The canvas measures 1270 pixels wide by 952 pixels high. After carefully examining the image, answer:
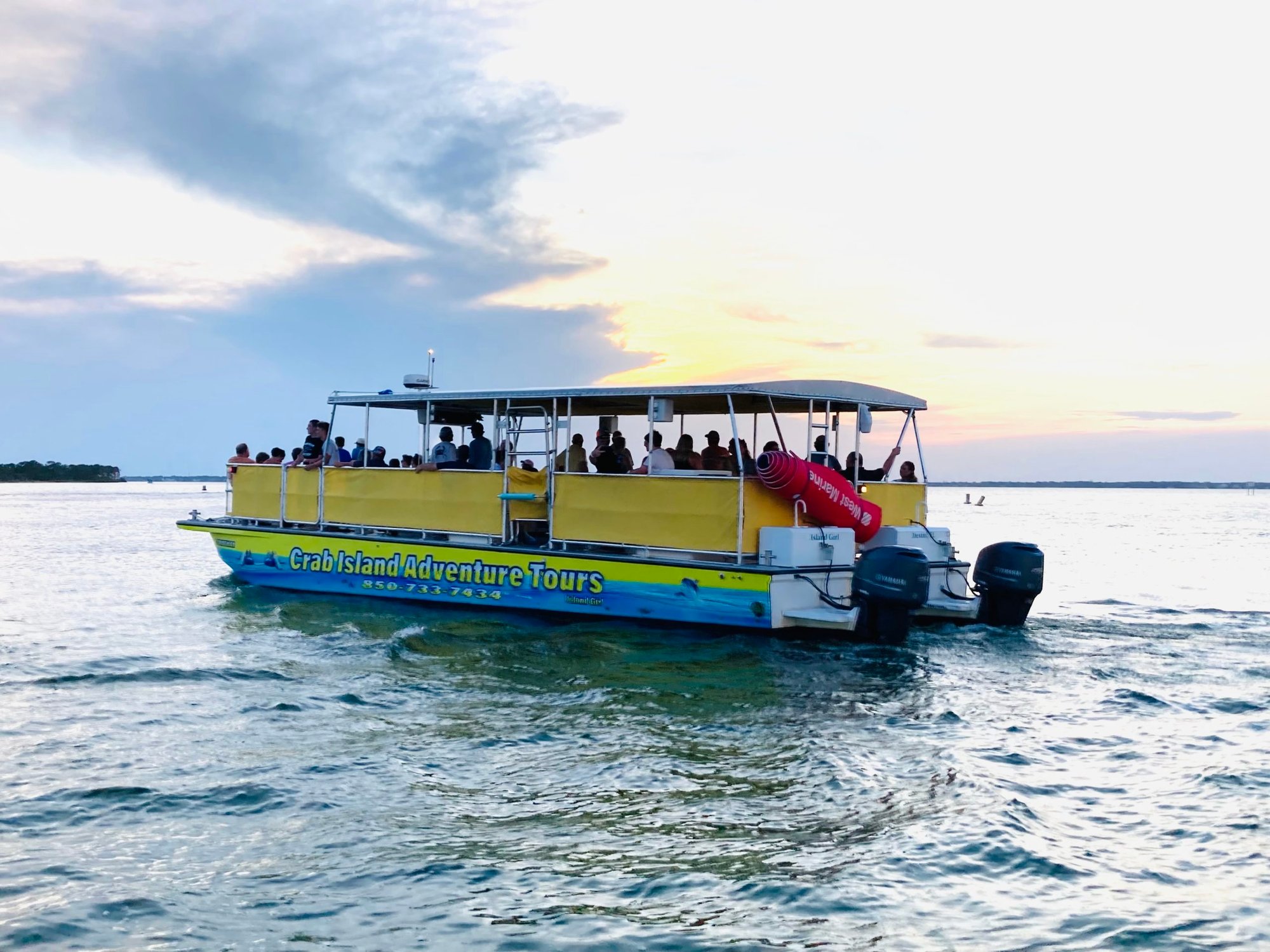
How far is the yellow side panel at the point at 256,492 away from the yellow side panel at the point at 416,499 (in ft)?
4.74

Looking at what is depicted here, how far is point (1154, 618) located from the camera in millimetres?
18062

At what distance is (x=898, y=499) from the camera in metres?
15.9

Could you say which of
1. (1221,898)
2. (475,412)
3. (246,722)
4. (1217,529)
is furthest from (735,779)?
(1217,529)

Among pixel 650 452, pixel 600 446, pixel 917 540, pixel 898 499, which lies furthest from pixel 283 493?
pixel 917 540

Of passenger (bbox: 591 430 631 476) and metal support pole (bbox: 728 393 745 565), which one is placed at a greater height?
passenger (bbox: 591 430 631 476)

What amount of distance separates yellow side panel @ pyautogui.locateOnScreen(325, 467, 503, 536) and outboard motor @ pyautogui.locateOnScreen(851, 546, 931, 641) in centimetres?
568

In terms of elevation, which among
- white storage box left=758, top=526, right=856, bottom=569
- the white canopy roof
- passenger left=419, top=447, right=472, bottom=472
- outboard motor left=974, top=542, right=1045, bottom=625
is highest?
the white canopy roof

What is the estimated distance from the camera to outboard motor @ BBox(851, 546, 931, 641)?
12.7 metres

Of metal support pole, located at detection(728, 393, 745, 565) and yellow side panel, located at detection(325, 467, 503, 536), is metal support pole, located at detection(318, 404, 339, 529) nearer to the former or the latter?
yellow side panel, located at detection(325, 467, 503, 536)

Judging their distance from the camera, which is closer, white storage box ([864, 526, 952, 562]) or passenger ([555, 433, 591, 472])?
white storage box ([864, 526, 952, 562])

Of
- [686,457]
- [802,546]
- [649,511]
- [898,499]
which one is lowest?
[802,546]

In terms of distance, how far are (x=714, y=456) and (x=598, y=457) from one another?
1.80 meters

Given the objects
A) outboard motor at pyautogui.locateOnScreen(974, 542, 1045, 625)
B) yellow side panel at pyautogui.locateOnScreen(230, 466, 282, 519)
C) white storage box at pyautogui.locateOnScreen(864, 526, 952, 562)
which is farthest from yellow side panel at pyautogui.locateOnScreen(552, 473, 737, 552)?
yellow side panel at pyautogui.locateOnScreen(230, 466, 282, 519)

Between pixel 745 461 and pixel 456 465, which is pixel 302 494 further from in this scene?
pixel 745 461
